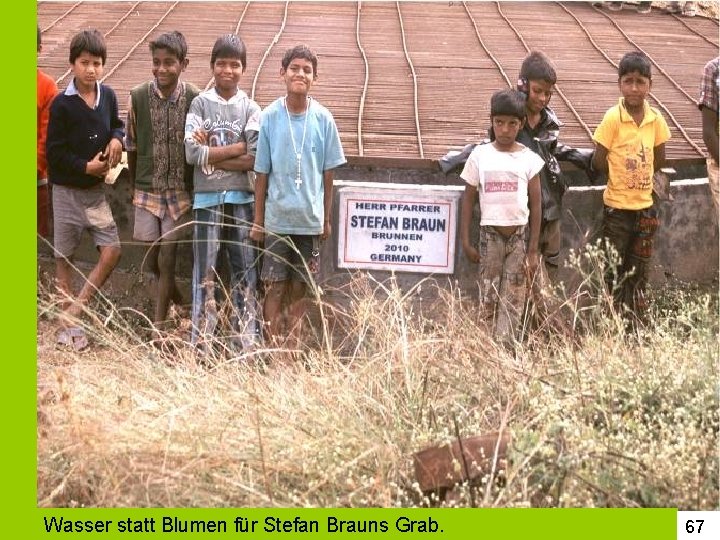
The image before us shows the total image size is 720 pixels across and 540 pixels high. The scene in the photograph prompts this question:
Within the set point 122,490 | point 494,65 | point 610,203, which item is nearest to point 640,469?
point 122,490

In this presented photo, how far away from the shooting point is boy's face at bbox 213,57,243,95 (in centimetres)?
500

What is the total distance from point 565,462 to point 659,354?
100cm

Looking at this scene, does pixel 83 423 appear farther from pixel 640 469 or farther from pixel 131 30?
Result: pixel 131 30

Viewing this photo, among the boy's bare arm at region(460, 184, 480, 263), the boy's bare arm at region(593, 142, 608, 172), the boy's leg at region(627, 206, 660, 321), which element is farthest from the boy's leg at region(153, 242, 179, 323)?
the boy's leg at region(627, 206, 660, 321)

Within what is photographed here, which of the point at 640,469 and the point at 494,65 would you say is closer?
the point at 640,469

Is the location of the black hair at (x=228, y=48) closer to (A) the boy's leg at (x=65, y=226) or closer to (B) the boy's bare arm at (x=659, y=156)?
(A) the boy's leg at (x=65, y=226)

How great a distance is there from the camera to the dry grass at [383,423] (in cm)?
349

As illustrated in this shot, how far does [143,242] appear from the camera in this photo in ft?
18.4

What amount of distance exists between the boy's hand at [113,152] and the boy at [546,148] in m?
1.84

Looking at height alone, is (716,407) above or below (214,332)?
above

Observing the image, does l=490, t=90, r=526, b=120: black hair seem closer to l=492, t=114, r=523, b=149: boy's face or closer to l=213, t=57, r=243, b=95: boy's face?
l=492, t=114, r=523, b=149: boy's face

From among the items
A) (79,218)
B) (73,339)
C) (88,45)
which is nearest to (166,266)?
(79,218)

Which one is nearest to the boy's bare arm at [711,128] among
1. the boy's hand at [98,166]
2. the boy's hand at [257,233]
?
the boy's hand at [257,233]

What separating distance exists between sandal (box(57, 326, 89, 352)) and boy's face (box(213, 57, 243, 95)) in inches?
49.2
